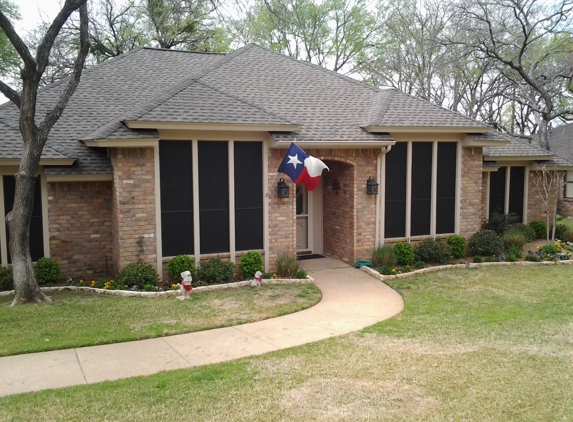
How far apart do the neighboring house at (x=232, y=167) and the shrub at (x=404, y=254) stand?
0.53 meters

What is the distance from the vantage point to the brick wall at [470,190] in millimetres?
13451

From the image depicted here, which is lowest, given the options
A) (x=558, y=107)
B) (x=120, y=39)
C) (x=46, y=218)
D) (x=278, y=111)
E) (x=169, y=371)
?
(x=169, y=371)

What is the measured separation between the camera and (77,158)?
10.8 m

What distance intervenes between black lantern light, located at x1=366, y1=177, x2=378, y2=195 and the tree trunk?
715 centimetres

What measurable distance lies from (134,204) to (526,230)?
37.5ft

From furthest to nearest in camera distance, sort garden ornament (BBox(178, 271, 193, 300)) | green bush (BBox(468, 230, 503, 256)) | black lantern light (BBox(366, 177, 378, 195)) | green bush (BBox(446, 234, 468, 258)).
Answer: green bush (BBox(468, 230, 503, 256)), green bush (BBox(446, 234, 468, 258)), black lantern light (BBox(366, 177, 378, 195)), garden ornament (BBox(178, 271, 193, 300))

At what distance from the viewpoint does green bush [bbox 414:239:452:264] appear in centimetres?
1259

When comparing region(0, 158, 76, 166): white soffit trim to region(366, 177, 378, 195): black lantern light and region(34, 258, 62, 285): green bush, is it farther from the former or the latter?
region(366, 177, 378, 195): black lantern light

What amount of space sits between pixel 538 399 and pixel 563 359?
1.44 m

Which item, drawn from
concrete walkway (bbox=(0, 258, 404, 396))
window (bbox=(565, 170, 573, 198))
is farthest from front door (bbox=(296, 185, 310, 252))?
window (bbox=(565, 170, 573, 198))

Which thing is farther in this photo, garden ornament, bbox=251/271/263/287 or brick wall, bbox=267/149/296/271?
brick wall, bbox=267/149/296/271

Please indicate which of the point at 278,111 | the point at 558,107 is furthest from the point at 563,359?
the point at 558,107

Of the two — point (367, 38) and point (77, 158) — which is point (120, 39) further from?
point (77, 158)

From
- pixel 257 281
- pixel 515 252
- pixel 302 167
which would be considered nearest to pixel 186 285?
pixel 257 281
